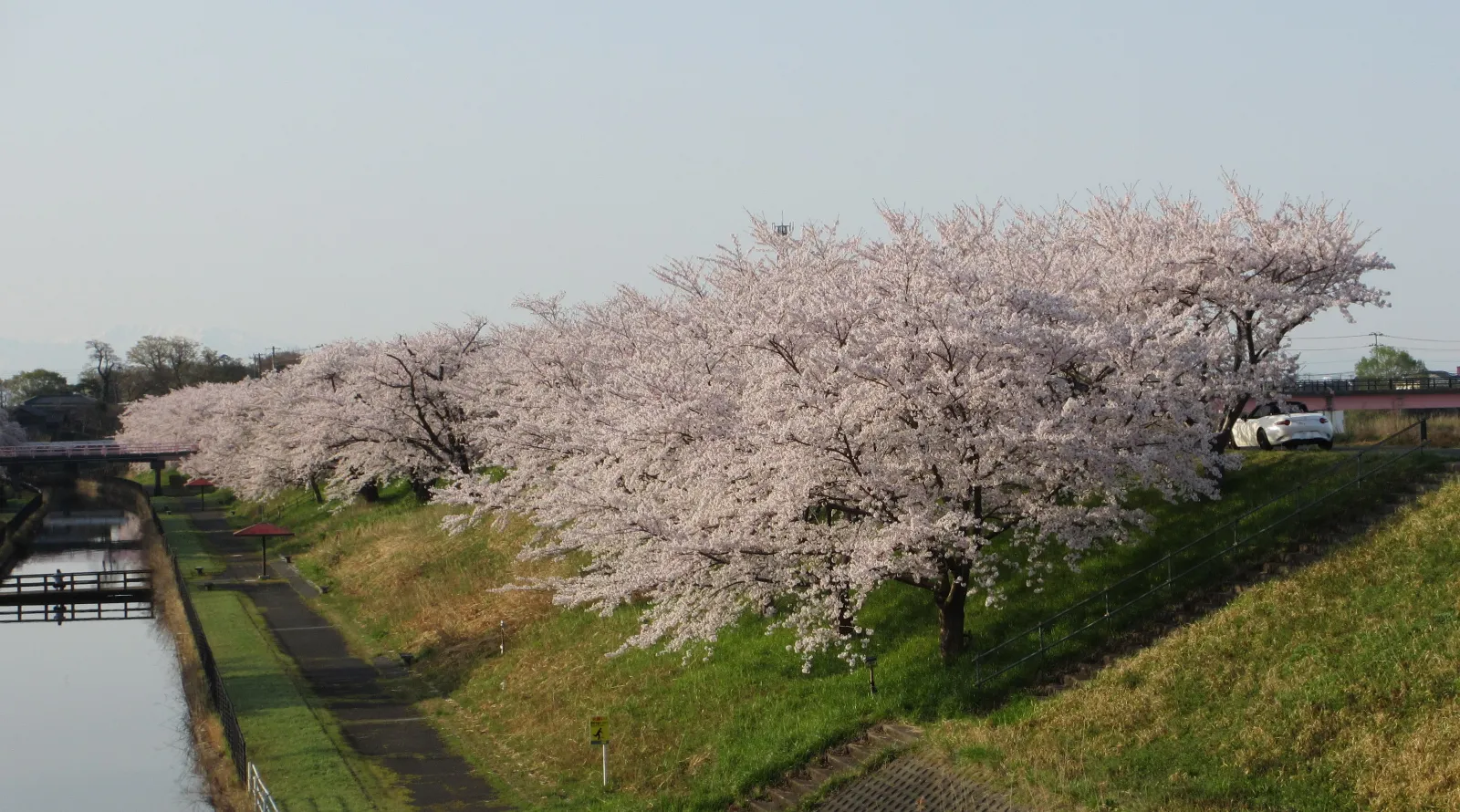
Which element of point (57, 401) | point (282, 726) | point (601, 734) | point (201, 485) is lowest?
point (282, 726)

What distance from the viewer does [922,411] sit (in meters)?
20.9

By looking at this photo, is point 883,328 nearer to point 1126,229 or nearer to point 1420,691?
point 1420,691

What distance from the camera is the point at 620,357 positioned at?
3509cm

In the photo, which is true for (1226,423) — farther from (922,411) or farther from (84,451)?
(84,451)

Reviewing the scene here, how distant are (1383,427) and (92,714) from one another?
3748 cm

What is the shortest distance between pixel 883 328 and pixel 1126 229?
1159 centimetres

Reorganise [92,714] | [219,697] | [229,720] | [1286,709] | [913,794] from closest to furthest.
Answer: [1286,709], [913,794], [229,720], [219,697], [92,714]

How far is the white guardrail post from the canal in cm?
399

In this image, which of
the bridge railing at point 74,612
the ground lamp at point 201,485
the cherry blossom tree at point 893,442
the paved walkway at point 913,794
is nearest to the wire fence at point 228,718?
the cherry blossom tree at point 893,442

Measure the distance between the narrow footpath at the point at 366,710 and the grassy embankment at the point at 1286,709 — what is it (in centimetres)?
948

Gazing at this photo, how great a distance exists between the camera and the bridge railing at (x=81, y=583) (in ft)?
161

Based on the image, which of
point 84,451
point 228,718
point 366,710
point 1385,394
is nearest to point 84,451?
point 84,451

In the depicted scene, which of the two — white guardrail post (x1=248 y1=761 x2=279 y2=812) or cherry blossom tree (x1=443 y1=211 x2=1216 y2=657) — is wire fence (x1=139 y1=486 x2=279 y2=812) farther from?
cherry blossom tree (x1=443 y1=211 x2=1216 y2=657)

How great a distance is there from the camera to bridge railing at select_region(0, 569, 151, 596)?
1928 inches
